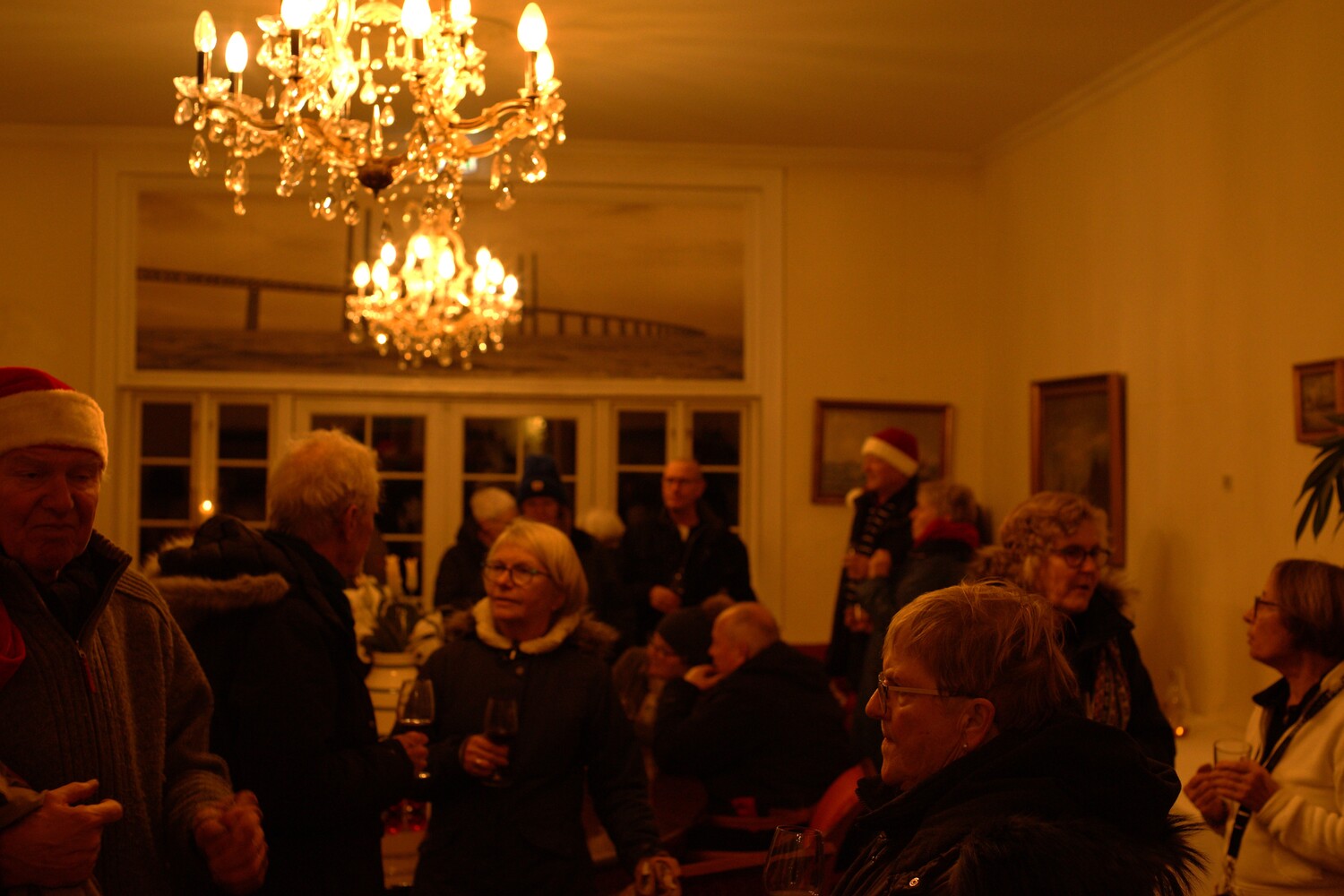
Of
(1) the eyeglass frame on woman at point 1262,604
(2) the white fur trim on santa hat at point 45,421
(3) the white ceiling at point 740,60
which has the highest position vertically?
(3) the white ceiling at point 740,60

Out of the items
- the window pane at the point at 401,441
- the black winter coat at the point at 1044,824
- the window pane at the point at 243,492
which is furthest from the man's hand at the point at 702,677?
the window pane at the point at 243,492

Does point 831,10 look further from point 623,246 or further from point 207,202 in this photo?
point 207,202

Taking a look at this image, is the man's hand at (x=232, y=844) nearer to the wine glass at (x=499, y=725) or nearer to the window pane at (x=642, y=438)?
the wine glass at (x=499, y=725)

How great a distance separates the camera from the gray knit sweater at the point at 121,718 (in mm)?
1864

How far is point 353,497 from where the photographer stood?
2.60 m

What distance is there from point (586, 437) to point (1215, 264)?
3710 millimetres

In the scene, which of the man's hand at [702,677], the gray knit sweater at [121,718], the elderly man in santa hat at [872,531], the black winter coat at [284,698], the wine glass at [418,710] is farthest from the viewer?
the elderly man in santa hat at [872,531]

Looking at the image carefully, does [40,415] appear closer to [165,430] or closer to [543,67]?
[543,67]

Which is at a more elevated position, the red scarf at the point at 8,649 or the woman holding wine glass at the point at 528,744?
the red scarf at the point at 8,649

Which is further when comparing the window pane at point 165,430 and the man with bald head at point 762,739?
the window pane at point 165,430

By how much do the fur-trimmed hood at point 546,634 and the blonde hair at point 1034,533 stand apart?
3.23ft

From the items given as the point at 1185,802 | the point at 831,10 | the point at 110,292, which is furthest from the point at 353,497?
the point at 110,292

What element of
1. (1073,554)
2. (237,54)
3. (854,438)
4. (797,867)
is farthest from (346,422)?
(797,867)

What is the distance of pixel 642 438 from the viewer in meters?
7.37
